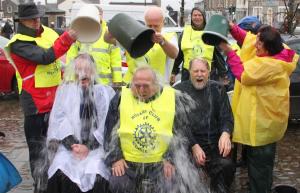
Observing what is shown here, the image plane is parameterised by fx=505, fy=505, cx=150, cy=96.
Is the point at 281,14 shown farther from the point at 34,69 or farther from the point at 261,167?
the point at 34,69

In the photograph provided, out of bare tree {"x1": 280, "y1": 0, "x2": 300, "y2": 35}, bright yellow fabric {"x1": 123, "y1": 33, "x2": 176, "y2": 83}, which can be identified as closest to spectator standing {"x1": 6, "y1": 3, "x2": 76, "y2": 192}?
bright yellow fabric {"x1": 123, "y1": 33, "x2": 176, "y2": 83}

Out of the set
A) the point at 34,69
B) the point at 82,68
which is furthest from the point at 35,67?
the point at 82,68

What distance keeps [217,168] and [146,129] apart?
82 centimetres

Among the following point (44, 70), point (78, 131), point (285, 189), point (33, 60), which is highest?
point (33, 60)

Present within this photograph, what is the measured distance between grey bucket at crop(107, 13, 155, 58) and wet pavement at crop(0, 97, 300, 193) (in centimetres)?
206

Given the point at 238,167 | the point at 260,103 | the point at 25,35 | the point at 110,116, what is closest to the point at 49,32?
the point at 25,35

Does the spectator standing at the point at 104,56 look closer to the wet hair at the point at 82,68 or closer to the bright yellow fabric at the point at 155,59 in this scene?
the bright yellow fabric at the point at 155,59

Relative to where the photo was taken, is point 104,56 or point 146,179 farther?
point 104,56

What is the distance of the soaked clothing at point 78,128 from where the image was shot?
4.22 m

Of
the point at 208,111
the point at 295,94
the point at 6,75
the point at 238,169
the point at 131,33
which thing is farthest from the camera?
the point at 6,75

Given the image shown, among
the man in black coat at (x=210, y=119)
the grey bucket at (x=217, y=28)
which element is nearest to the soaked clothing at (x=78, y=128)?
the man in black coat at (x=210, y=119)

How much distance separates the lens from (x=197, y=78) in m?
4.58

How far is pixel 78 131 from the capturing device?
448 centimetres

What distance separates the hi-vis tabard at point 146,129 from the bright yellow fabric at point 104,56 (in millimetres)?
1285
